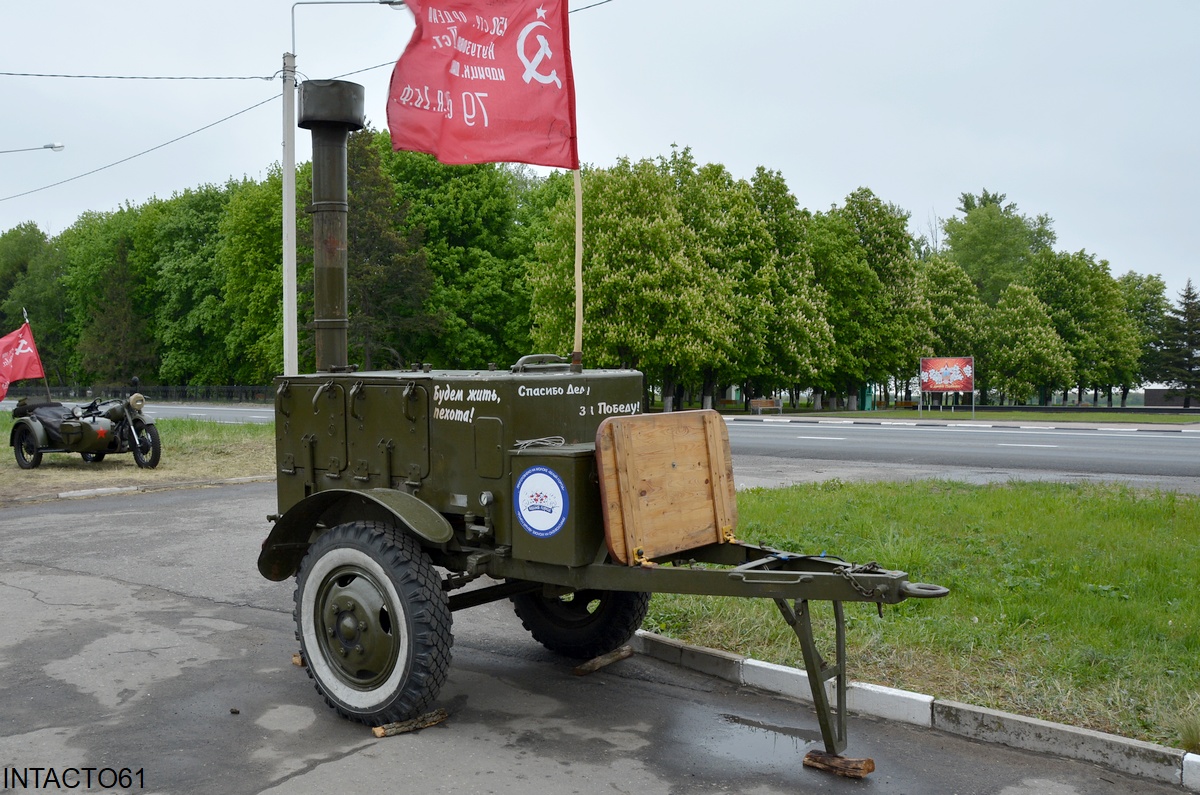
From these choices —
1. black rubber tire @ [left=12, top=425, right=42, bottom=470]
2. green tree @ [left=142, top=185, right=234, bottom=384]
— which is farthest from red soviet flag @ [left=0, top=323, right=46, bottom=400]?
green tree @ [left=142, top=185, right=234, bottom=384]

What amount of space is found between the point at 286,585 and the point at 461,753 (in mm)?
4112

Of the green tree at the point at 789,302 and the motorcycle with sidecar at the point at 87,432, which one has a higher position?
the green tree at the point at 789,302

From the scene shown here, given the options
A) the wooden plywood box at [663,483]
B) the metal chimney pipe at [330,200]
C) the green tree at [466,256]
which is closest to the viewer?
the wooden plywood box at [663,483]

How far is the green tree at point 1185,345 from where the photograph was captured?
209 feet

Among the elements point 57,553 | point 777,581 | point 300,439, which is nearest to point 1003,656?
point 777,581

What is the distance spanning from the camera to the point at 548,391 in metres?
5.00

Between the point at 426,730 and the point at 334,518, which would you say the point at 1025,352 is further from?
the point at 426,730

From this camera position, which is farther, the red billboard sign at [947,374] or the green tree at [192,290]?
the green tree at [192,290]

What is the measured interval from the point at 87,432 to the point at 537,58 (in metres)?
13.8

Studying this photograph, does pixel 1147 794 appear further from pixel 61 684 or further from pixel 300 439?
pixel 61 684

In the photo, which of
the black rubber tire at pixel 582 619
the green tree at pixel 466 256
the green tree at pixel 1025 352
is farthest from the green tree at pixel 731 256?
the black rubber tire at pixel 582 619

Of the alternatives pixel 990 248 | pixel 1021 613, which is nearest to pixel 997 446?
pixel 1021 613

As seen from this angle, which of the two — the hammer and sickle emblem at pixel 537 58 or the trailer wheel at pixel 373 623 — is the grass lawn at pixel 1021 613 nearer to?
the trailer wheel at pixel 373 623

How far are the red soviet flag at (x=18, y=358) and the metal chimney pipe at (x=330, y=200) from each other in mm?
14330
